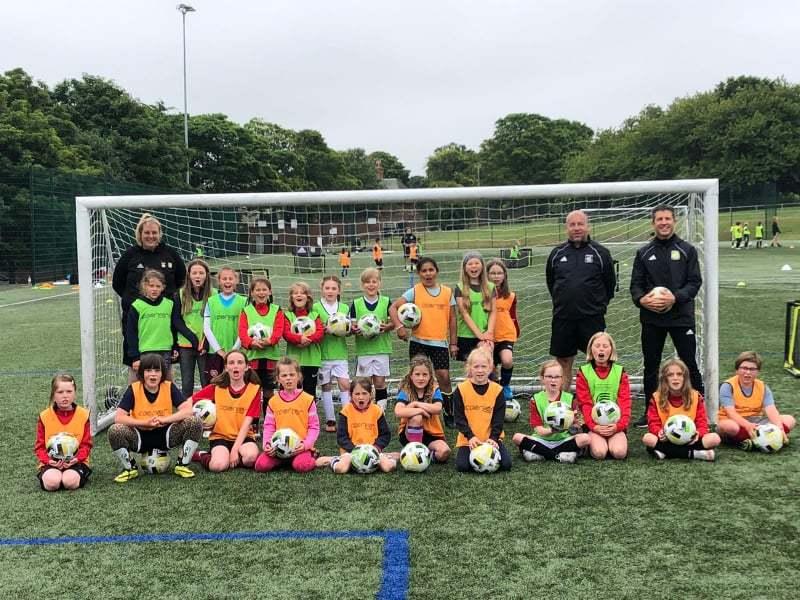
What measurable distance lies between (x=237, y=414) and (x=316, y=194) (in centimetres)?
214

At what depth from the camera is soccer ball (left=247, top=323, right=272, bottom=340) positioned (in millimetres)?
5918

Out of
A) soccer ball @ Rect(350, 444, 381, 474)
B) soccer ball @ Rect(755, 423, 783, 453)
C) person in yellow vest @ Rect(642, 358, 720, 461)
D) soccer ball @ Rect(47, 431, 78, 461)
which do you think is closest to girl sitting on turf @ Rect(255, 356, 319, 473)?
soccer ball @ Rect(350, 444, 381, 474)

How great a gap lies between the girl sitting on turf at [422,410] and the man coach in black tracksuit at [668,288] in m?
1.80

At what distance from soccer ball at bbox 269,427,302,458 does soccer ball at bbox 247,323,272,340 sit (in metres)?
1.07

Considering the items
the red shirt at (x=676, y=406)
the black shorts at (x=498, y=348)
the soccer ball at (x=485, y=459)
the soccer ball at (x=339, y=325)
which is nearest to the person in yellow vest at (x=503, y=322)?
the black shorts at (x=498, y=348)

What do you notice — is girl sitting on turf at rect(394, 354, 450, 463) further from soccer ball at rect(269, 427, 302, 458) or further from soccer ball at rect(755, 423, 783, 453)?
soccer ball at rect(755, 423, 783, 453)

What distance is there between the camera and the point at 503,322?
6.63 m

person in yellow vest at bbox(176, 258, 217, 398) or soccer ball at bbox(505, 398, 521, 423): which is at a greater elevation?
person in yellow vest at bbox(176, 258, 217, 398)

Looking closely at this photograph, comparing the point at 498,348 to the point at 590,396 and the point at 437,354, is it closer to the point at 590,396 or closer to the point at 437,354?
the point at 437,354

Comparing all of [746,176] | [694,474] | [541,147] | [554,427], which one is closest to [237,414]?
[554,427]

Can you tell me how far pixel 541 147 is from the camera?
278 feet

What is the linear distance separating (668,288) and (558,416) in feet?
5.02

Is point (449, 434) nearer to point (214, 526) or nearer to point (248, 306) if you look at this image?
point (248, 306)

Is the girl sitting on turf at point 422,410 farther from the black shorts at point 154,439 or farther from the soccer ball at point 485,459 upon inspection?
the black shorts at point 154,439
